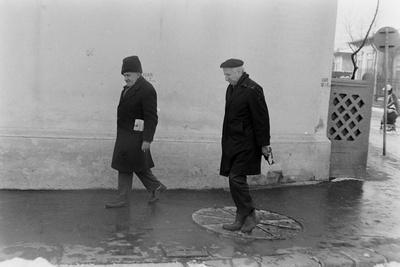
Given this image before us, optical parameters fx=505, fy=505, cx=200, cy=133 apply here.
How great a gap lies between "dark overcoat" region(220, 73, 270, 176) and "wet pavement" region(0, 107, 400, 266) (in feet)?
2.54

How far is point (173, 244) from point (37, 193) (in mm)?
2494

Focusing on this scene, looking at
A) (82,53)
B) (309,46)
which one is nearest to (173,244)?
(82,53)

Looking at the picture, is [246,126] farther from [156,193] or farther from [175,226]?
Answer: [156,193]

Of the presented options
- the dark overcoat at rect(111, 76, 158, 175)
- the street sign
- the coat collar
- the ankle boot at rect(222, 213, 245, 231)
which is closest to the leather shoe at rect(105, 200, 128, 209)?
the dark overcoat at rect(111, 76, 158, 175)

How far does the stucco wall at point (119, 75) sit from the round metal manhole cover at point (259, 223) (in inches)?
46.0

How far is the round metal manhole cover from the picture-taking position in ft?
17.2

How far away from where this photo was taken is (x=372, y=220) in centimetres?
598

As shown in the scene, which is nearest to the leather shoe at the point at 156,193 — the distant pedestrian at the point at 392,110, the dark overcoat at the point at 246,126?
the dark overcoat at the point at 246,126

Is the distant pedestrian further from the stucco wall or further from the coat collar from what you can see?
the coat collar

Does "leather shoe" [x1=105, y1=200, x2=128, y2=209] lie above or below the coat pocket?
below

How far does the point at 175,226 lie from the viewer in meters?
5.36

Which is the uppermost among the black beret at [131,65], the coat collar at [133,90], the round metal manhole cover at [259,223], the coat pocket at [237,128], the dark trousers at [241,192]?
the black beret at [131,65]

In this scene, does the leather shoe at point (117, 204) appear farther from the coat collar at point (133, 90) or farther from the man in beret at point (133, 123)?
the coat collar at point (133, 90)

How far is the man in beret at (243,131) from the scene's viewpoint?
5.04 meters
